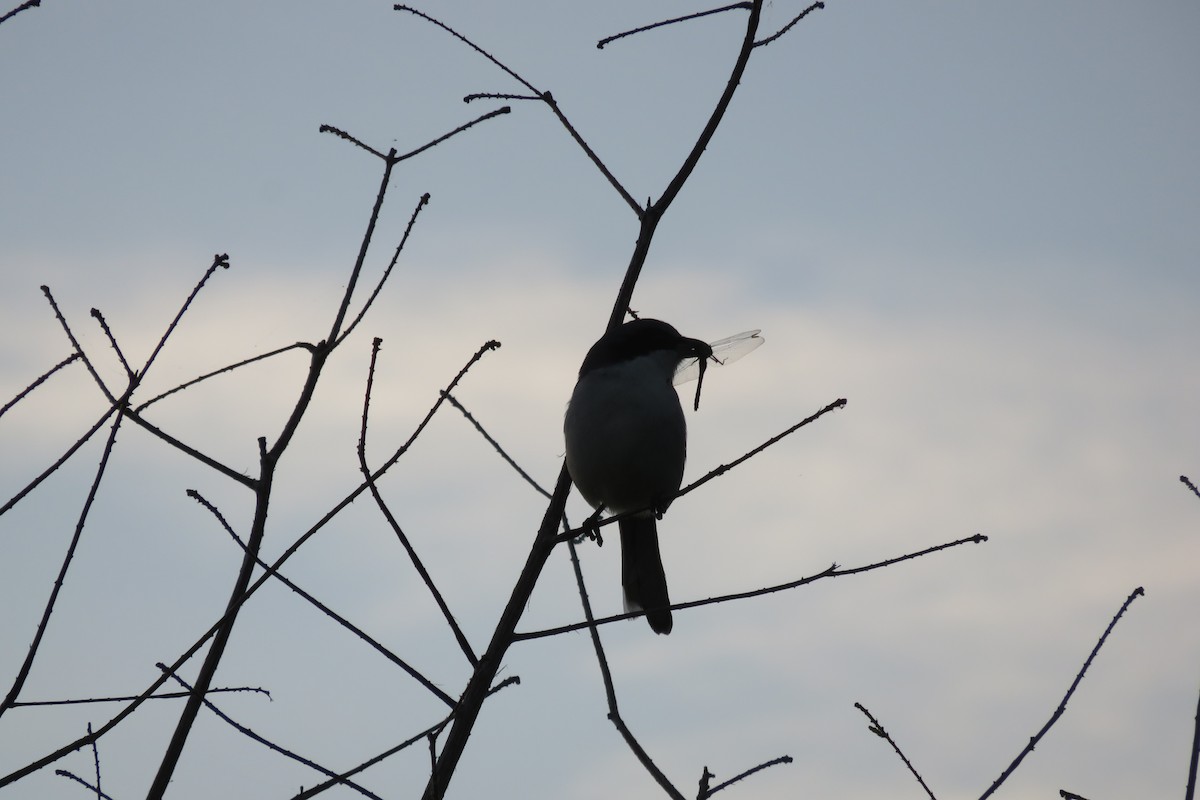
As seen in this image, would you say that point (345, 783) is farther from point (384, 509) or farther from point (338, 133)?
point (338, 133)

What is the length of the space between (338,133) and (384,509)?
54.7 inches

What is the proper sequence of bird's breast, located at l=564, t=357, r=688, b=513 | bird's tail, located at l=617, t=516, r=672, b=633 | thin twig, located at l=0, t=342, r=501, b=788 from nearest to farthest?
thin twig, located at l=0, t=342, r=501, b=788 < bird's breast, located at l=564, t=357, r=688, b=513 < bird's tail, located at l=617, t=516, r=672, b=633

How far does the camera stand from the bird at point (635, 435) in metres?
4.74

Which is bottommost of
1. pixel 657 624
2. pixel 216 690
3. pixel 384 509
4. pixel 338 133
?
pixel 216 690

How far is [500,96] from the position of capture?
3.81m

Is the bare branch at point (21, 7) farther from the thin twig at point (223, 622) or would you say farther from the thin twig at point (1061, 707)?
the thin twig at point (1061, 707)

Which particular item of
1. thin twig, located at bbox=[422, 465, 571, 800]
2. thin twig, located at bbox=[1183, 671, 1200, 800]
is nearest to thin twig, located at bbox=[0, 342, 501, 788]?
thin twig, located at bbox=[422, 465, 571, 800]

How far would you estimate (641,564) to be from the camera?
523 cm

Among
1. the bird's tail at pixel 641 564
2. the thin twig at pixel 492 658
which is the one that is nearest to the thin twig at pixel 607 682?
the thin twig at pixel 492 658

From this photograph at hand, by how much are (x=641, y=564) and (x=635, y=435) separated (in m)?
0.78

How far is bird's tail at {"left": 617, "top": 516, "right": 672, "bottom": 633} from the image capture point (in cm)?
518

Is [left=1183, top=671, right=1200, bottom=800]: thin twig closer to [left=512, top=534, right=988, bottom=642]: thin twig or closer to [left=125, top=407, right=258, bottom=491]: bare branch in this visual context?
[left=512, top=534, right=988, bottom=642]: thin twig

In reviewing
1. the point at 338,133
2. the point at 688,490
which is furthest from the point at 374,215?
the point at 688,490

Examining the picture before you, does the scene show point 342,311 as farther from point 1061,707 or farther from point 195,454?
point 1061,707
